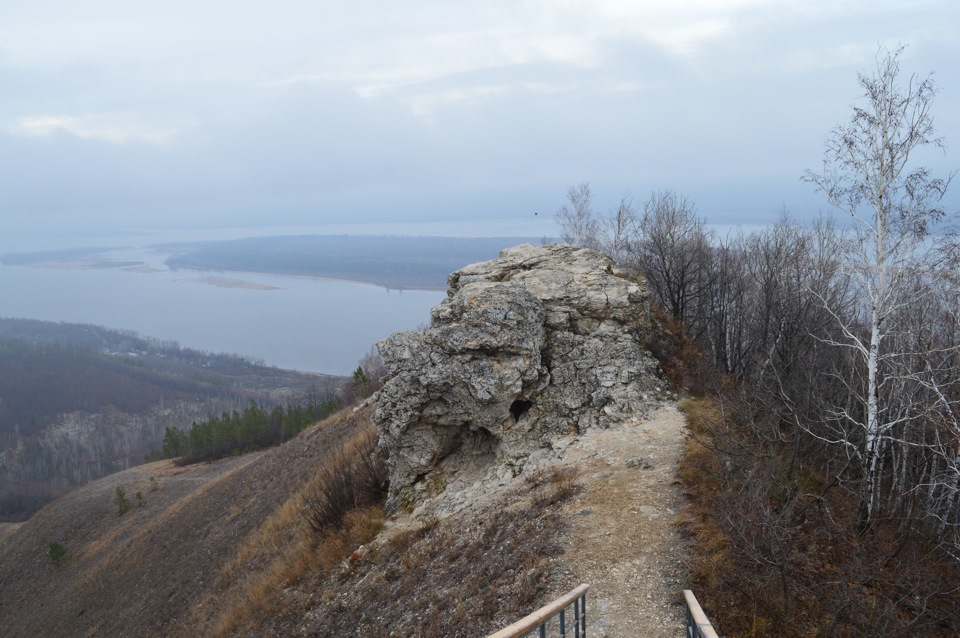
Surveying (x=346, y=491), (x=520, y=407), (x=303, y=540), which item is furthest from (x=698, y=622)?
(x=303, y=540)

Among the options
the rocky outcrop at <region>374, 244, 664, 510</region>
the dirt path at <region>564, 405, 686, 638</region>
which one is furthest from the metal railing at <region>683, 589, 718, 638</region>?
the rocky outcrop at <region>374, 244, 664, 510</region>

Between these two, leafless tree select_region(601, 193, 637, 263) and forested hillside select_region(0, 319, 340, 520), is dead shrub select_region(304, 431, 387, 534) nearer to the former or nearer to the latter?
leafless tree select_region(601, 193, 637, 263)

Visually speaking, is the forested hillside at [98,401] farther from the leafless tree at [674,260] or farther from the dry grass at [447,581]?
the dry grass at [447,581]

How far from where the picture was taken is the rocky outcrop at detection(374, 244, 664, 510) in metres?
13.7

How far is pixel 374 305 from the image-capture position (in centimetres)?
19962

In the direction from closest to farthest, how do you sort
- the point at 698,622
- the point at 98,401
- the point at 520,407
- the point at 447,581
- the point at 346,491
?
the point at 698,622
the point at 447,581
the point at 520,407
the point at 346,491
the point at 98,401

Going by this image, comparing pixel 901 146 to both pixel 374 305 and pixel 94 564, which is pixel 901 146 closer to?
pixel 94 564

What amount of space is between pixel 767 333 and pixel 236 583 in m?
20.1

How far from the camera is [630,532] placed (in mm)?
8797

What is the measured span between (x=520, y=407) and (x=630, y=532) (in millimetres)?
6017

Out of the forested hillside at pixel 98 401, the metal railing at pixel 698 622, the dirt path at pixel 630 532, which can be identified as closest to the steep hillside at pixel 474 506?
the dirt path at pixel 630 532

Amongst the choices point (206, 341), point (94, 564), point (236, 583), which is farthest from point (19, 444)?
point (236, 583)

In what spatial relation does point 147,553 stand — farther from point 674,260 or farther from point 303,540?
point 674,260

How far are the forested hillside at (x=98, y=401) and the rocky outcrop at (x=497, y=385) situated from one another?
242 feet
